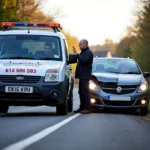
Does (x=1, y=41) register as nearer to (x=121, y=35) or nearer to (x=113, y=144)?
(x=113, y=144)

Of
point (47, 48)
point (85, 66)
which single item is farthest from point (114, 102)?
point (47, 48)

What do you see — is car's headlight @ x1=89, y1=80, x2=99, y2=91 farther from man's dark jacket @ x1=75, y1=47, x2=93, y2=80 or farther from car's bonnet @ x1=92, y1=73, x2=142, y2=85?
man's dark jacket @ x1=75, y1=47, x2=93, y2=80

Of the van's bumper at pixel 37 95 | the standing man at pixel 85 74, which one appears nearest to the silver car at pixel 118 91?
the standing man at pixel 85 74

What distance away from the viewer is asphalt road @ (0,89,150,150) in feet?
27.7

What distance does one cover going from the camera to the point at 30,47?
50.9 ft

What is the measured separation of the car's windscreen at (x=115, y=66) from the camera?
1795 cm

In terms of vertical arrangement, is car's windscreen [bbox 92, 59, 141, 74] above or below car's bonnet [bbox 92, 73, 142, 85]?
above

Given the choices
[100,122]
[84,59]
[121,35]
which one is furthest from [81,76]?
[121,35]

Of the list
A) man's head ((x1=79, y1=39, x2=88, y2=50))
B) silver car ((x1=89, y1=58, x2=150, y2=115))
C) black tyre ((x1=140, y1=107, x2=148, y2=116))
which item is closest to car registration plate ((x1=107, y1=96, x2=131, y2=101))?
silver car ((x1=89, y1=58, x2=150, y2=115))

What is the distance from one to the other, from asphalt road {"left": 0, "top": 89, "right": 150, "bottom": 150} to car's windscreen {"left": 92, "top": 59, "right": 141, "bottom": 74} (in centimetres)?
428

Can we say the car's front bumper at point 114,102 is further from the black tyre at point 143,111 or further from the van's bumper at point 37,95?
the van's bumper at point 37,95

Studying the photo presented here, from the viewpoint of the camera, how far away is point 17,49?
1525 cm

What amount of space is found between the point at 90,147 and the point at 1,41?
25.2ft

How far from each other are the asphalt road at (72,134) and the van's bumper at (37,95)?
0.97 metres
